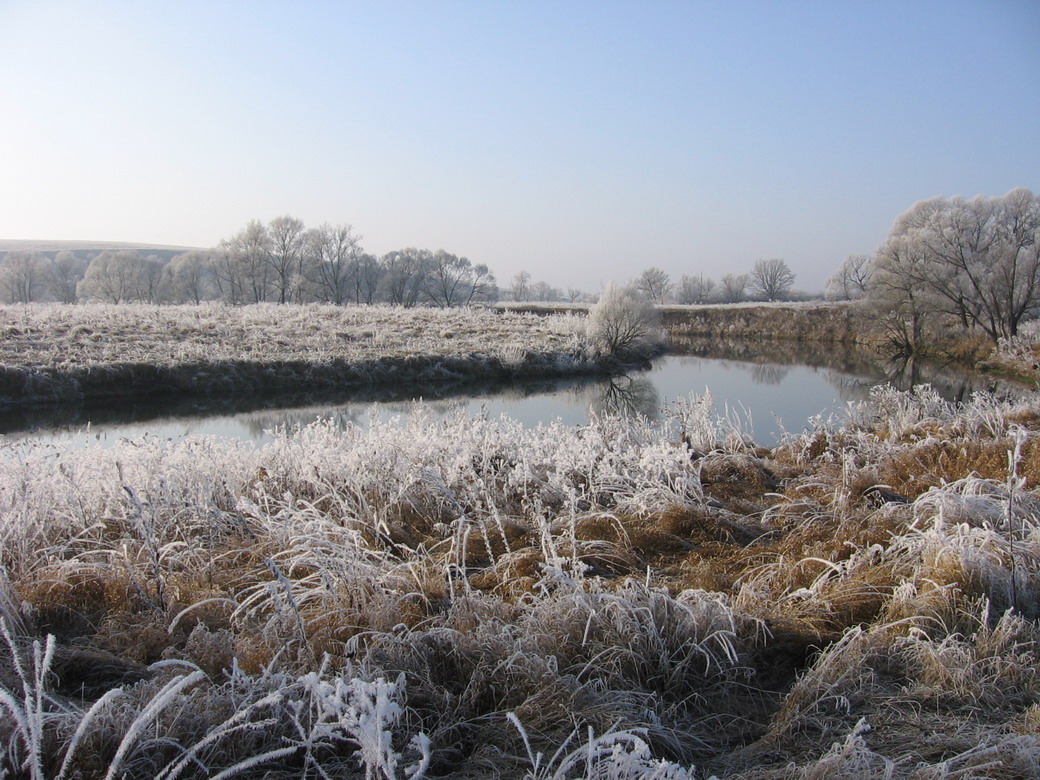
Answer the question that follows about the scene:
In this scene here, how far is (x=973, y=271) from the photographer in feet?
78.7

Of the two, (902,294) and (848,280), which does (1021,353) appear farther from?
(848,280)

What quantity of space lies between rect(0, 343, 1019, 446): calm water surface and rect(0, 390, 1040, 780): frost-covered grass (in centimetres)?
389

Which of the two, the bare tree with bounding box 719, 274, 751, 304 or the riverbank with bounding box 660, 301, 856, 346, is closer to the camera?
the riverbank with bounding box 660, 301, 856, 346

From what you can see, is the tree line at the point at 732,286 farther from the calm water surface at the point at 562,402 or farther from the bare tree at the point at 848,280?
the calm water surface at the point at 562,402

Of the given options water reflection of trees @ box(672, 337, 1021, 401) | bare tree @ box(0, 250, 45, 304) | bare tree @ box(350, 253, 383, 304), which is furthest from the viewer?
bare tree @ box(350, 253, 383, 304)

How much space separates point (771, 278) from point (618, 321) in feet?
228

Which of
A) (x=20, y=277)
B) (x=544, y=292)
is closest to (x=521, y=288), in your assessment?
(x=544, y=292)

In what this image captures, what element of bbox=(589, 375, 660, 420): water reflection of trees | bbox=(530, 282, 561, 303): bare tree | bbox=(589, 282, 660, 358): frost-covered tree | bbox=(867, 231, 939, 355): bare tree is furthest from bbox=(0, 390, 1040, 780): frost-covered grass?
bbox=(530, 282, 561, 303): bare tree

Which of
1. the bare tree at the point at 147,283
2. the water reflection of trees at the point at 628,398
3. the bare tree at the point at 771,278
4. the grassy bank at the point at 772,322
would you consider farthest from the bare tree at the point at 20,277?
the bare tree at the point at 771,278

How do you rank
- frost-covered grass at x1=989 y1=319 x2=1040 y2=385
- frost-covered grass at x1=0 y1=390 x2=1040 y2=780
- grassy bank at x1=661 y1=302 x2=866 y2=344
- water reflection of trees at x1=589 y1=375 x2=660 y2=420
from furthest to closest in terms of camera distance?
1. grassy bank at x1=661 y1=302 x2=866 y2=344
2. frost-covered grass at x1=989 y1=319 x2=1040 y2=385
3. water reflection of trees at x1=589 y1=375 x2=660 y2=420
4. frost-covered grass at x1=0 y1=390 x2=1040 y2=780

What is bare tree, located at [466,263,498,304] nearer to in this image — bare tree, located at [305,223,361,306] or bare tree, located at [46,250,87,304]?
bare tree, located at [305,223,361,306]

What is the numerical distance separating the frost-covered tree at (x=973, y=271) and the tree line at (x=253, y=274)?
32430 millimetres

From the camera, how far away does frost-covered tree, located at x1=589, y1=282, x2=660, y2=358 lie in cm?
2509

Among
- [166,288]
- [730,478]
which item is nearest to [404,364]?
[730,478]
